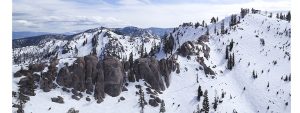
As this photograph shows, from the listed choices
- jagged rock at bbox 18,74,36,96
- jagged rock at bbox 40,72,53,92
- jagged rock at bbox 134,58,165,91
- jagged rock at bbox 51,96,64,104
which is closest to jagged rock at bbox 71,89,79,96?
jagged rock at bbox 51,96,64,104

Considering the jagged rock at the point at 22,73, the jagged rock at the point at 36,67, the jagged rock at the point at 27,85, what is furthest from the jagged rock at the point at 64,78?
the jagged rock at the point at 22,73

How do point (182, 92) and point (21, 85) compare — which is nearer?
point (21, 85)

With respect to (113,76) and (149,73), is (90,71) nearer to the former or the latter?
(113,76)
